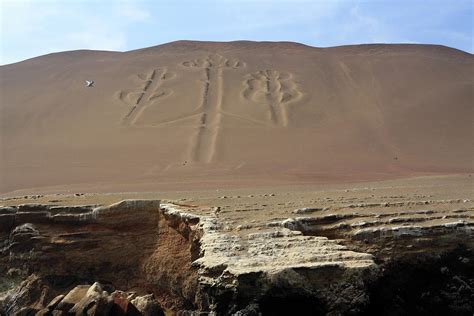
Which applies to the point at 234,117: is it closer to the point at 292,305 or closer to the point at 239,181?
the point at 239,181

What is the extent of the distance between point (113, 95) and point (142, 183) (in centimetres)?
1543

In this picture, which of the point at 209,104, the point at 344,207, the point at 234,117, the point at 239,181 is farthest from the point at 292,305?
the point at 209,104

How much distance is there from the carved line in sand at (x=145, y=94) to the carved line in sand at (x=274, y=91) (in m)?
5.26

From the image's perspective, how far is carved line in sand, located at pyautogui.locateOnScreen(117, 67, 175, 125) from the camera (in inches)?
1190

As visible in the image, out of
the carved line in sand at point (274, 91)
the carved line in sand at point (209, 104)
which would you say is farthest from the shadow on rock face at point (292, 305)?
the carved line in sand at point (274, 91)

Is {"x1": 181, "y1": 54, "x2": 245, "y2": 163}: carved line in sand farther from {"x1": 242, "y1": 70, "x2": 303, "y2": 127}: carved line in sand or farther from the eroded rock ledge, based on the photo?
the eroded rock ledge

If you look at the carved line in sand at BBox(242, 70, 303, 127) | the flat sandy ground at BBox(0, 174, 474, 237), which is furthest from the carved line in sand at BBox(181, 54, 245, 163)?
the flat sandy ground at BBox(0, 174, 474, 237)

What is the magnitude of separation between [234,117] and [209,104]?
2535 millimetres

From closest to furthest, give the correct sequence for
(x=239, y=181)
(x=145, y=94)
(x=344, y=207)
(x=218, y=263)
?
(x=218, y=263), (x=344, y=207), (x=239, y=181), (x=145, y=94)

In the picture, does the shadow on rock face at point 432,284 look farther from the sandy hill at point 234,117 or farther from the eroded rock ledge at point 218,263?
the sandy hill at point 234,117

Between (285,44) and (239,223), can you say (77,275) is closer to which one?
(239,223)

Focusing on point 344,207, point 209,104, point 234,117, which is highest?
point 209,104

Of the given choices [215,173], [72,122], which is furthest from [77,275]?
[72,122]

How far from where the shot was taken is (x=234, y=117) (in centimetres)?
2930
